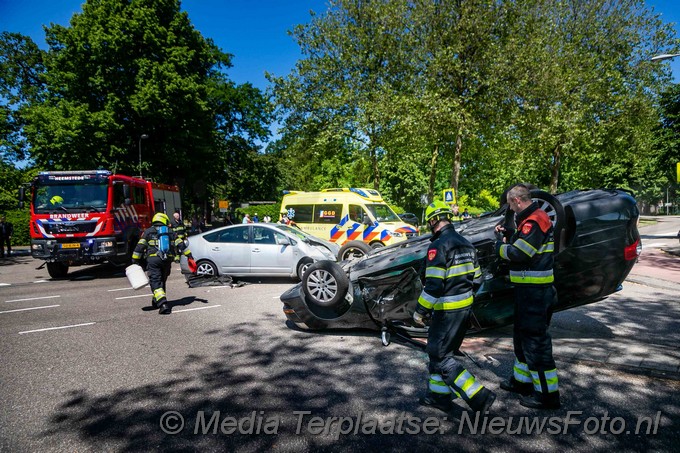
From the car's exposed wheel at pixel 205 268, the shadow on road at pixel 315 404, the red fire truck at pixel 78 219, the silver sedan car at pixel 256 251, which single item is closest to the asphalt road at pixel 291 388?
the shadow on road at pixel 315 404

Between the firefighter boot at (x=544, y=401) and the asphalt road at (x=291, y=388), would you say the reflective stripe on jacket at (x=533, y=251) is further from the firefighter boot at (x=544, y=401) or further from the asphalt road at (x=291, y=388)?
the asphalt road at (x=291, y=388)

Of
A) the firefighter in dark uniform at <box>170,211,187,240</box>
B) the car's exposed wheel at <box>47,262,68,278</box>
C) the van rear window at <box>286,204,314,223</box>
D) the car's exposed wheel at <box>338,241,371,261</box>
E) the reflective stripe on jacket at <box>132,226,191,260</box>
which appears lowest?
the car's exposed wheel at <box>47,262,68,278</box>

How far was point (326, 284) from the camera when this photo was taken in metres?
5.23

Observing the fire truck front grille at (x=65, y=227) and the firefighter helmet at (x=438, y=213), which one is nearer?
the firefighter helmet at (x=438, y=213)

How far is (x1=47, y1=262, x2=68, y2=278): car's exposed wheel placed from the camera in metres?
11.8

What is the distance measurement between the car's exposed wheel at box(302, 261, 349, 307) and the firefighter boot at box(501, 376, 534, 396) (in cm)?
214

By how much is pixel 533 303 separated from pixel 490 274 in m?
1.28

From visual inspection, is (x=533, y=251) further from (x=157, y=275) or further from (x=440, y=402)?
(x=157, y=275)

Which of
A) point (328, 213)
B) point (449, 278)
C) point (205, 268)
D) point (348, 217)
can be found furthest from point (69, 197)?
point (449, 278)

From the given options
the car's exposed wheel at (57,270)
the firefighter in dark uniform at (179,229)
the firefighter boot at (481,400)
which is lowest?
the firefighter boot at (481,400)

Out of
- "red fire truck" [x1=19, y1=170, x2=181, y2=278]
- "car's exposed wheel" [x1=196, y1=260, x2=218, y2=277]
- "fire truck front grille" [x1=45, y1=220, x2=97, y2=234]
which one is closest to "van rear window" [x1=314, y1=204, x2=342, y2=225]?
"car's exposed wheel" [x1=196, y1=260, x2=218, y2=277]

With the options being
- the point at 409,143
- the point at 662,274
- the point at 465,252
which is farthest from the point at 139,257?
the point at 409,143

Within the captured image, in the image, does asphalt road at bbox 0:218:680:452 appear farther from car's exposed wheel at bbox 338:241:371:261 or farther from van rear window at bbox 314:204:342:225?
van rear window at bbox 314:204:342:225

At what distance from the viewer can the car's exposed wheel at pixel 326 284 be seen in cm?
520
